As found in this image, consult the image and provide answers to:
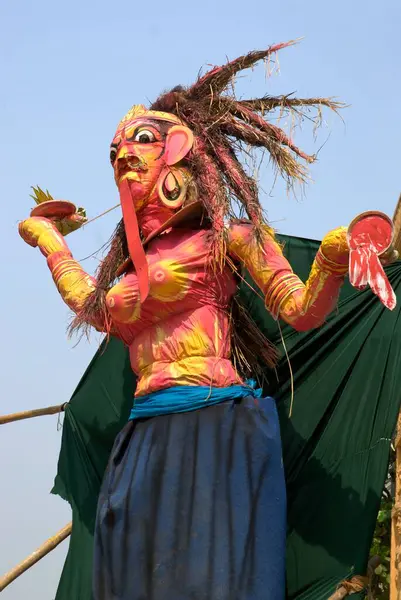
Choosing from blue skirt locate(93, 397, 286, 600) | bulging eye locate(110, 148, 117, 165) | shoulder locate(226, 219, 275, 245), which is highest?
bulging eye locate(110, 148, 117, 165)

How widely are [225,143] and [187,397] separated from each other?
0.89 meters

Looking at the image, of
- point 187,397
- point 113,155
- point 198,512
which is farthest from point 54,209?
point 198,512

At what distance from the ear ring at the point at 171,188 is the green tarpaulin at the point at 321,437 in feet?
1.47

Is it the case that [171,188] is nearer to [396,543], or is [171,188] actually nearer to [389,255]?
[389,255]

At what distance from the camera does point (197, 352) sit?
3221 millimetres

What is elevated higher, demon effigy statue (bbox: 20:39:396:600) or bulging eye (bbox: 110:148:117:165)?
bulging eye (bbox: 110:148:117:165)

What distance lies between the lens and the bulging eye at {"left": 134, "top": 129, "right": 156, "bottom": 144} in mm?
3453

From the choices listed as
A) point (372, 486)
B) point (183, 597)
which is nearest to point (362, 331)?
point (372, 486)

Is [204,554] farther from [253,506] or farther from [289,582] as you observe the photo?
[289,582]

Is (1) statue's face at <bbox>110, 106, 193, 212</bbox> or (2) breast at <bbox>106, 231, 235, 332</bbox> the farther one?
(1) statue's face at <bbox>110, 106, 193, 212</bbox>

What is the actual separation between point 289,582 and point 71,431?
104 cm

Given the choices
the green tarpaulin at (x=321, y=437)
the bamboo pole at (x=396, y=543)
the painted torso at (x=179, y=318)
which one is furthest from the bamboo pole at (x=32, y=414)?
the bamboo pole at (x=396, y=543)

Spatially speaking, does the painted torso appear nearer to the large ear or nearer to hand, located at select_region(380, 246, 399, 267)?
the large ear

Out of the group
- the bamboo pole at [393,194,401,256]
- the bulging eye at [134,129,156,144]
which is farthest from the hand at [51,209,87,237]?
the bamboo pole at [393,194,401,256]
